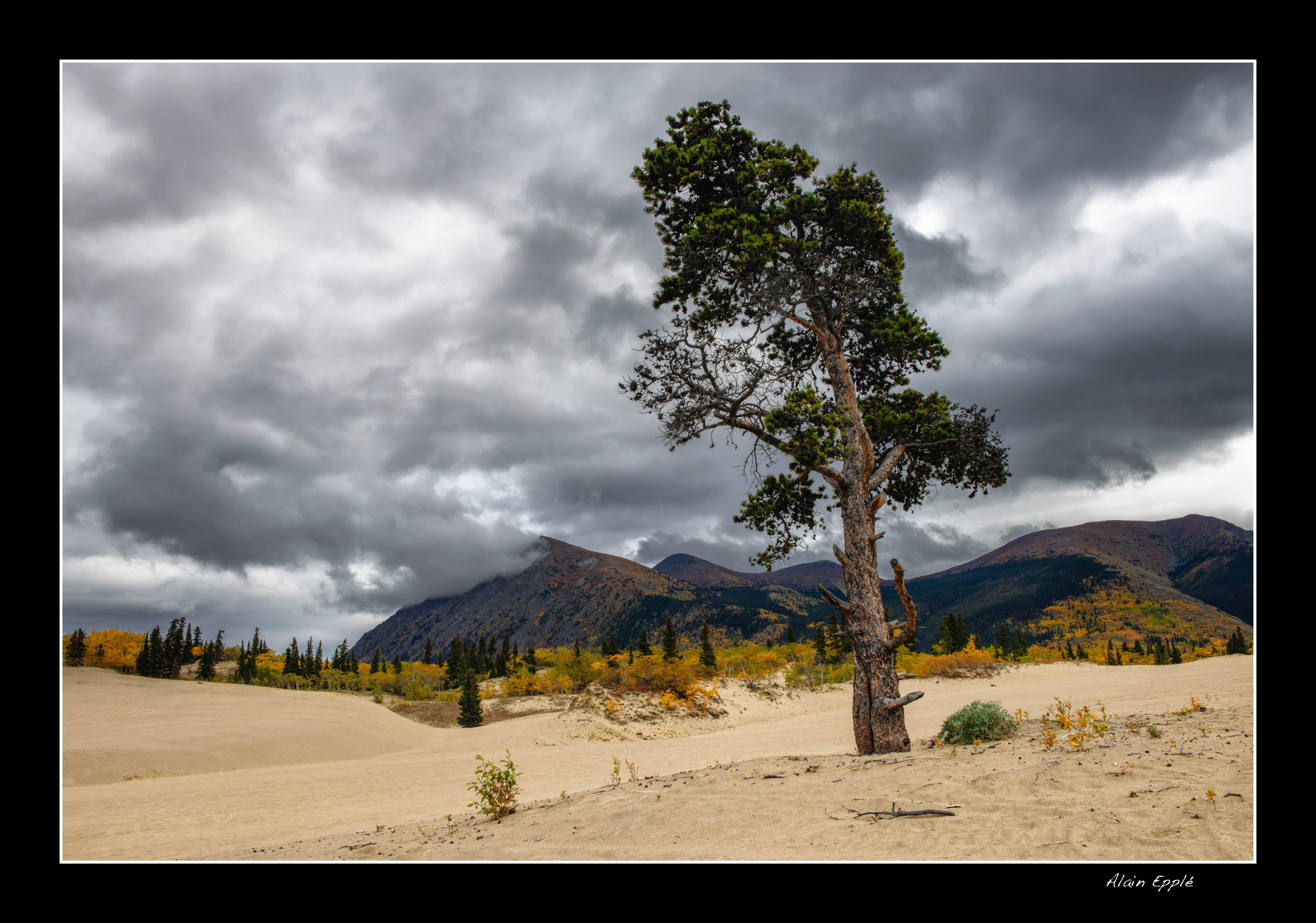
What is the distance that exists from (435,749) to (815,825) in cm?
2416

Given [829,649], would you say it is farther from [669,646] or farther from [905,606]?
[905,606]

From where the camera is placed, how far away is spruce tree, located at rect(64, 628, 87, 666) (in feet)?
126

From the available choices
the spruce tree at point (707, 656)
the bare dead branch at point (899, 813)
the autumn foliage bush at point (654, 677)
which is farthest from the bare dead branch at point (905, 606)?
the spruce tree at point (707, 656)

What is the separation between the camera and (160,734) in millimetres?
22438

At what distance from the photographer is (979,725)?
11.0 m

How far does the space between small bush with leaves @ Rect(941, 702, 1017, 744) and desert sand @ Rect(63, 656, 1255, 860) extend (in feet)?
1.16

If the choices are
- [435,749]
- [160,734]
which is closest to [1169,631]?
[435,749]

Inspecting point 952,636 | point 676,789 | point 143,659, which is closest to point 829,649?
point 952,636

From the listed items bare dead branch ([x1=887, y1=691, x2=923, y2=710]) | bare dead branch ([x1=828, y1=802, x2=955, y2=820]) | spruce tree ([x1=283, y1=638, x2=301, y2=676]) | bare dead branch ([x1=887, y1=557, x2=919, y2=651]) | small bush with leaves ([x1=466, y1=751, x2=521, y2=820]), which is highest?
bare dead branch ([x1=887, y1=557, x2=919, y2=651])

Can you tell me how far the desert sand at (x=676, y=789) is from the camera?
5.36 m

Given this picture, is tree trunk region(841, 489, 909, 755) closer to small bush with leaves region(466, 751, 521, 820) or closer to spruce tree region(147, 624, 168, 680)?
small bush with leaves region(466, 751, 521, 820)

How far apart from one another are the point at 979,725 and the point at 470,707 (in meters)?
30.6

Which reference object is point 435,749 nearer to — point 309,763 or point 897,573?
point 309,763

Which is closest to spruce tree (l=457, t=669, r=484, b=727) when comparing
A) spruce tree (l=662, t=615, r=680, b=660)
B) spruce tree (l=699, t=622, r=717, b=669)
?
spruce tree (l=662, t=615, r=680, b=660)
